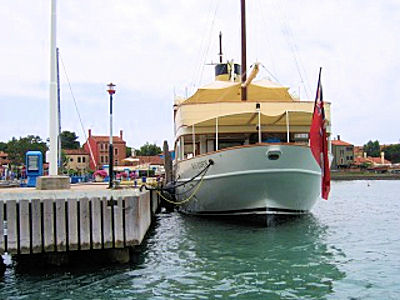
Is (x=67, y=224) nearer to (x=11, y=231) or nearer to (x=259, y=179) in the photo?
(x=11, y=231)

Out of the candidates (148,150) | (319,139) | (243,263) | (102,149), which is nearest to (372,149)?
(148,150)

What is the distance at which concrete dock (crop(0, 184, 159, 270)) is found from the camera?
902 cm

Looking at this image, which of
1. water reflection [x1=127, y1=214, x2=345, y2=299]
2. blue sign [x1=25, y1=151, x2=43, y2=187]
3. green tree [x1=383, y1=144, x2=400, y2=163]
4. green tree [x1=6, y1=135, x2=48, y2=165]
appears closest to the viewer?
water reflection [x1=127, y1=214, x2=345, y2=299]

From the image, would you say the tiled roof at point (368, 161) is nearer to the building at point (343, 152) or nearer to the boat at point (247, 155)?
the building at point (343, 152)

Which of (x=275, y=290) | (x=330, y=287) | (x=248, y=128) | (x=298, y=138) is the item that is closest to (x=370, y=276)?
(x=330, y=287)

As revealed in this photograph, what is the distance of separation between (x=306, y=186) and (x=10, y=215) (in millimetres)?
10749

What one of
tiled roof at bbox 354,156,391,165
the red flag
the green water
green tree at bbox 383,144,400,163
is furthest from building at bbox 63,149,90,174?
green tree at bbox 383,144,400,163

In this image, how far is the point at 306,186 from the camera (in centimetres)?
1672

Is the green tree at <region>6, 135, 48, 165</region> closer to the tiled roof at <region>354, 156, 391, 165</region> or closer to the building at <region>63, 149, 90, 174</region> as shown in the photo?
the building at <region>63, 149, 90, 174</region>

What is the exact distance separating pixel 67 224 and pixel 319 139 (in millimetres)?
8027

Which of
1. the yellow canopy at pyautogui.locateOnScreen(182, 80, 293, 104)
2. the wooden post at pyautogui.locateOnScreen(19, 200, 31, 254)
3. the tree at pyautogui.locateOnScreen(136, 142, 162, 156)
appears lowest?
the wooden post at pyautogui.locateOnScreen(19, 200, 31, 254)

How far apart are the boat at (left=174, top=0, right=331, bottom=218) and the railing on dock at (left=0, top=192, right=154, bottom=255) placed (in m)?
6.69

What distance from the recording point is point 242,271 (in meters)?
10.0

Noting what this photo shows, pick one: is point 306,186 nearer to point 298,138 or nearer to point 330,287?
point 298,138
